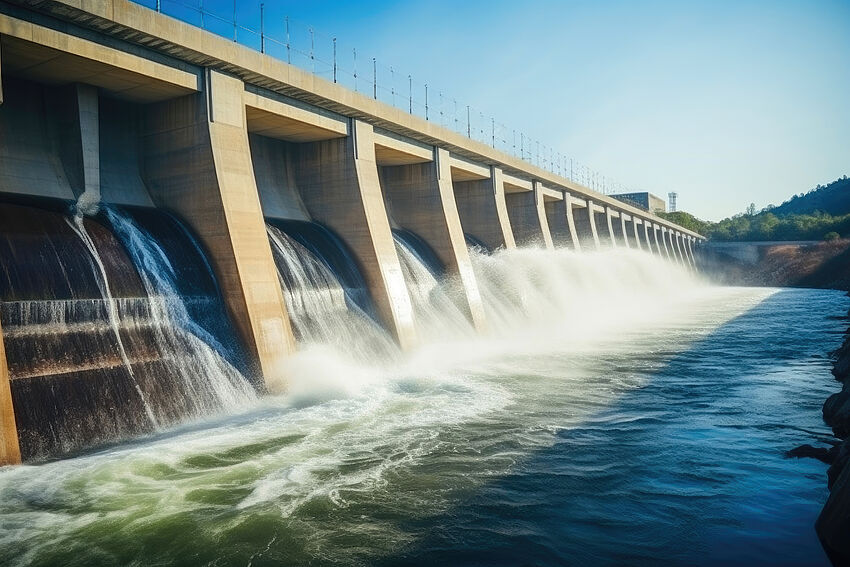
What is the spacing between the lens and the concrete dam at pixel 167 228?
11242mm

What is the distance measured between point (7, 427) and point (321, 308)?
31.9 feet

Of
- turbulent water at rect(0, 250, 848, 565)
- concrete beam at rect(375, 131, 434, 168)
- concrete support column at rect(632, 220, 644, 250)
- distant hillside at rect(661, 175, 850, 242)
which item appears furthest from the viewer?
distant hillside at rect(661, 175, 850, 242)

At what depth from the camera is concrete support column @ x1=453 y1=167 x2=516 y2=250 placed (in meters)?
31.8

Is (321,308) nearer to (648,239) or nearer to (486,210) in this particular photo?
(486,210)

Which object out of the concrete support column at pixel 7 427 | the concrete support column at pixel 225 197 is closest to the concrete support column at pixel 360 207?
the concrete support column at pixel 225 197

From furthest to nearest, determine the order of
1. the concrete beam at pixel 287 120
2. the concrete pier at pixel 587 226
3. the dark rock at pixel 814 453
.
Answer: the concrete pier at pixel 587 226 → the concrete beam at pixel 287 120 → the dark rock at pixel 814 453

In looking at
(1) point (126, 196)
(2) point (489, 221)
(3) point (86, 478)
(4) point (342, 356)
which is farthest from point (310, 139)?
(3) point (86, 478)

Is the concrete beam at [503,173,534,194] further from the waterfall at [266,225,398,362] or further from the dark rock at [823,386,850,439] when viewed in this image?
the dark rock at [823,386,850,439]

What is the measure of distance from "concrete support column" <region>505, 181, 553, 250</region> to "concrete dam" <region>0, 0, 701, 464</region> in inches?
537

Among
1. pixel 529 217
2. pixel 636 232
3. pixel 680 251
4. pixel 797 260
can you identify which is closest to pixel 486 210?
pixel 529 217

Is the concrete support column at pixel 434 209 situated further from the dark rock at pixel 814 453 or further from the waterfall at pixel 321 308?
the dark rock at pixel 814 453

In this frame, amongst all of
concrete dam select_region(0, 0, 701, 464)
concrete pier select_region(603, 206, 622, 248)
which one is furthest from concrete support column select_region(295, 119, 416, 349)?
concrete pier select_region(603, 206, 622, 248)

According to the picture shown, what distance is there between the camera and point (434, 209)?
2675cm

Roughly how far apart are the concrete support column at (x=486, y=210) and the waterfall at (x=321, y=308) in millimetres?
13754
